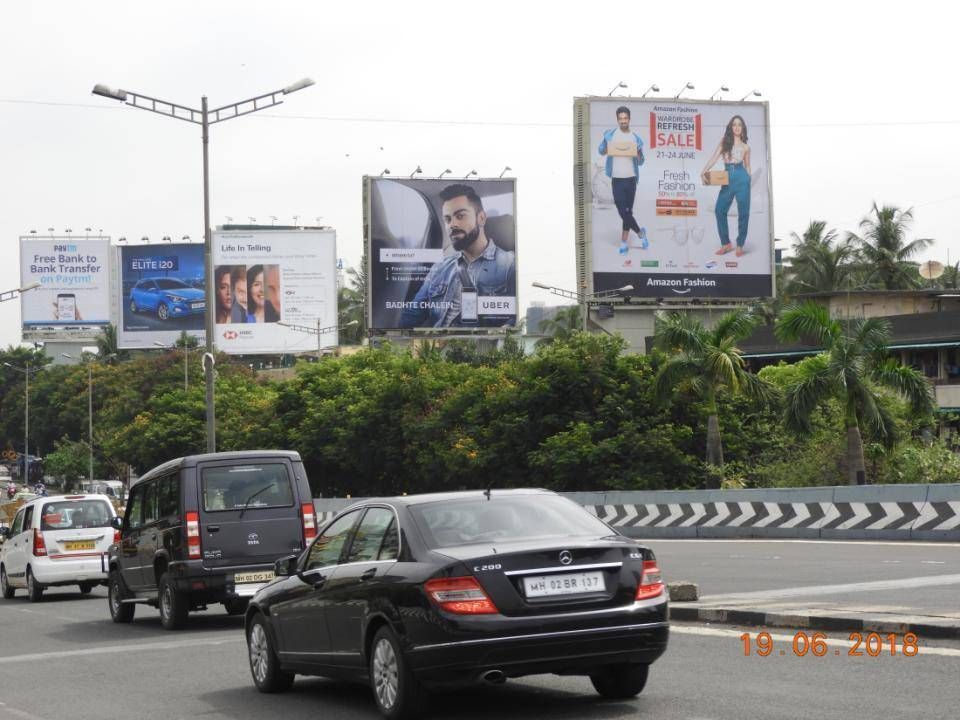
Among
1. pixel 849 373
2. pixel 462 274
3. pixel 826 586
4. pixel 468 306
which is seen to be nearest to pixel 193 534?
pixel 826 586

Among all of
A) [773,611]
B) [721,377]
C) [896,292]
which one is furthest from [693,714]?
[896,292]

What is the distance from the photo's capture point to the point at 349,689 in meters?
11.5

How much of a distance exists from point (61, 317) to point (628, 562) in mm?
117271

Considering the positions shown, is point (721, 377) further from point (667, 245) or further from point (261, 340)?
point (261, 340)

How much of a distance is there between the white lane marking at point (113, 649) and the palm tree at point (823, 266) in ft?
237

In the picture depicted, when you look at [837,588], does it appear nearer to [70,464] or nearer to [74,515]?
[74,515]

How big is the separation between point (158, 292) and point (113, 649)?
96593mm

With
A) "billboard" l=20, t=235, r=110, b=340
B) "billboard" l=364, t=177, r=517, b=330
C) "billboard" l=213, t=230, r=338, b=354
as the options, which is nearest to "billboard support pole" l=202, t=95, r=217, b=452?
"billboard" l=364, t=177, r=517, b=330

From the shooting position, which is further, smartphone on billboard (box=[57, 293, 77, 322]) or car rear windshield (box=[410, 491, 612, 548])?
smartphone on billboard (box=[57, 293, 77, 322])

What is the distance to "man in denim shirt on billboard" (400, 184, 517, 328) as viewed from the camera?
81812mm

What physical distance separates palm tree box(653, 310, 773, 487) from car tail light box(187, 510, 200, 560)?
27.1 meters

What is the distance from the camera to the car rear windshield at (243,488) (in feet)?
57.0

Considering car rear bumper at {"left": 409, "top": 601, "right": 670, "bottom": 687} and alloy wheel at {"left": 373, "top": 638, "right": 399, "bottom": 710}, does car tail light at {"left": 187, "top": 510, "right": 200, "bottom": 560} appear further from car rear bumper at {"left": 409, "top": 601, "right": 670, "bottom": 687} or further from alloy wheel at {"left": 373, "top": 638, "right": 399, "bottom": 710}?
car rear bumper at {"left": 409, "top": 601, "right": 670, "bottom": 687}

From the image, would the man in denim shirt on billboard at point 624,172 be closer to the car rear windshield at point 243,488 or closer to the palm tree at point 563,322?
the palm tree at point 563,322
